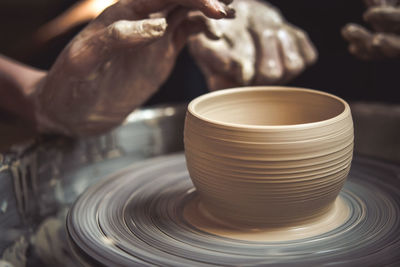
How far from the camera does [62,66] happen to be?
0.97 m

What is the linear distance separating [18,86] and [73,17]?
2.39ft

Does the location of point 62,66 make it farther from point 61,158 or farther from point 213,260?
point 213,260

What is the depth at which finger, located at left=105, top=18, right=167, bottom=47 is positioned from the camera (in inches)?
32.2

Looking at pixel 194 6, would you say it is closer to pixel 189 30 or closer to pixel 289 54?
pixel 189 30

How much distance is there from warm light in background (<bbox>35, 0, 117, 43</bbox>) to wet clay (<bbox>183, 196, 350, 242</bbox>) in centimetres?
105

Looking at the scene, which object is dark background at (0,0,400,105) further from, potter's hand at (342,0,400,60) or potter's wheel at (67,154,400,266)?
potter's wheel at (67,154,400,266)

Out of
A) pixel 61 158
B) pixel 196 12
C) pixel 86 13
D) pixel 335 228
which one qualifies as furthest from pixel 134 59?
pixel 86 13

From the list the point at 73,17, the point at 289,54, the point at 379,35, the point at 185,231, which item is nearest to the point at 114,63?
the point at 185,231

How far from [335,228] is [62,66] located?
610mm

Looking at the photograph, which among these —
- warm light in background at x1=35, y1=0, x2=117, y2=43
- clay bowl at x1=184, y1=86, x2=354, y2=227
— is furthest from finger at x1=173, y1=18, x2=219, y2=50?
warm light in background at x1=35, y1=0, x2=117, y2=43

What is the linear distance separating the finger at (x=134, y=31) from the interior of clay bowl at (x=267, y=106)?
7.4 inches

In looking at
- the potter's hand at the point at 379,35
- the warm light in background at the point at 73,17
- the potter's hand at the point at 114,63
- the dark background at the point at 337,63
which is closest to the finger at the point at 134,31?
the potter's hand at the point at 114,63

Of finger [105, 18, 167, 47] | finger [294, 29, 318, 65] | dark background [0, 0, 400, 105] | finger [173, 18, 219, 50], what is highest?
finger [105, 18, 167, 47]

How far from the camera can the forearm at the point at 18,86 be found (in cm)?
124
